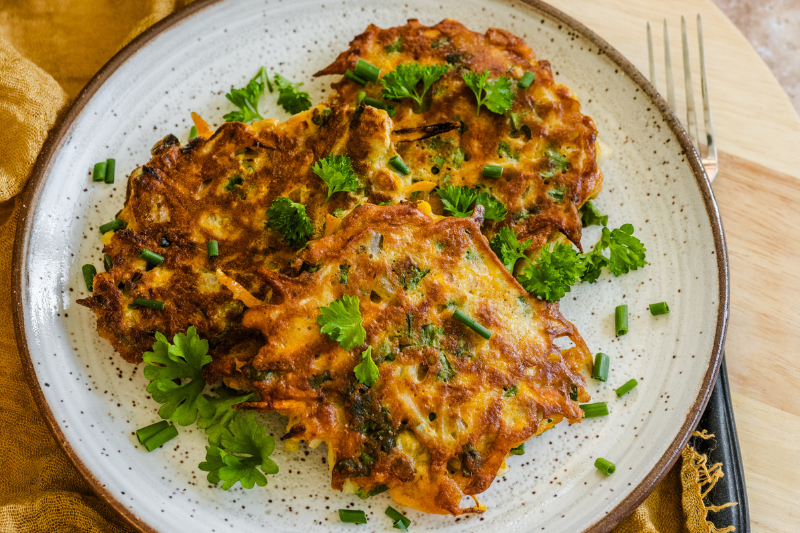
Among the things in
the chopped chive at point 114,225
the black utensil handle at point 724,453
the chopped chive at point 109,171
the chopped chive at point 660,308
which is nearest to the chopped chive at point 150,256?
the chopped chive at point 114,225

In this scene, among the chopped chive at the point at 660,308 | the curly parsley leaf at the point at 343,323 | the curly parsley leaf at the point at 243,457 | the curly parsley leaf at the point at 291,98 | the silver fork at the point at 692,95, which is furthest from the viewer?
the silver fork at the point at 692,95

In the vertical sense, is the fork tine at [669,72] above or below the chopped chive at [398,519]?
above

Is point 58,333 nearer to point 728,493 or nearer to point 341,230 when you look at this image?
point 341,230

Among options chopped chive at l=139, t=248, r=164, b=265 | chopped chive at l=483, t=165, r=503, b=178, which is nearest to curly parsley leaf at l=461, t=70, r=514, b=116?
chopped chive at l=483, t=165, r=503, b=178

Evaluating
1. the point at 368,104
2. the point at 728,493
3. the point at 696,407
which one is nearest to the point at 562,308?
the point at 696,407

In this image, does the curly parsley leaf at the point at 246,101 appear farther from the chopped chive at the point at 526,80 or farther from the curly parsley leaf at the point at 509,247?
the curly parsley leaf at the point at 509,247

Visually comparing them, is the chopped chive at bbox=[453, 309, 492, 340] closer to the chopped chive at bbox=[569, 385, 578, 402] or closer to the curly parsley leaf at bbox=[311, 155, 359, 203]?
the chopped chive at bbox=[569, 385, 578, 402]

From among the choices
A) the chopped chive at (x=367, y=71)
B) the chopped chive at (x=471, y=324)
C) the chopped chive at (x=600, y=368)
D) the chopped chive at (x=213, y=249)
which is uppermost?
the chopped chive at (x=367, y=71)

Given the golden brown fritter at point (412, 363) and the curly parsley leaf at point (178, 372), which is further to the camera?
the curly parsley leaf at point (178, 372)
